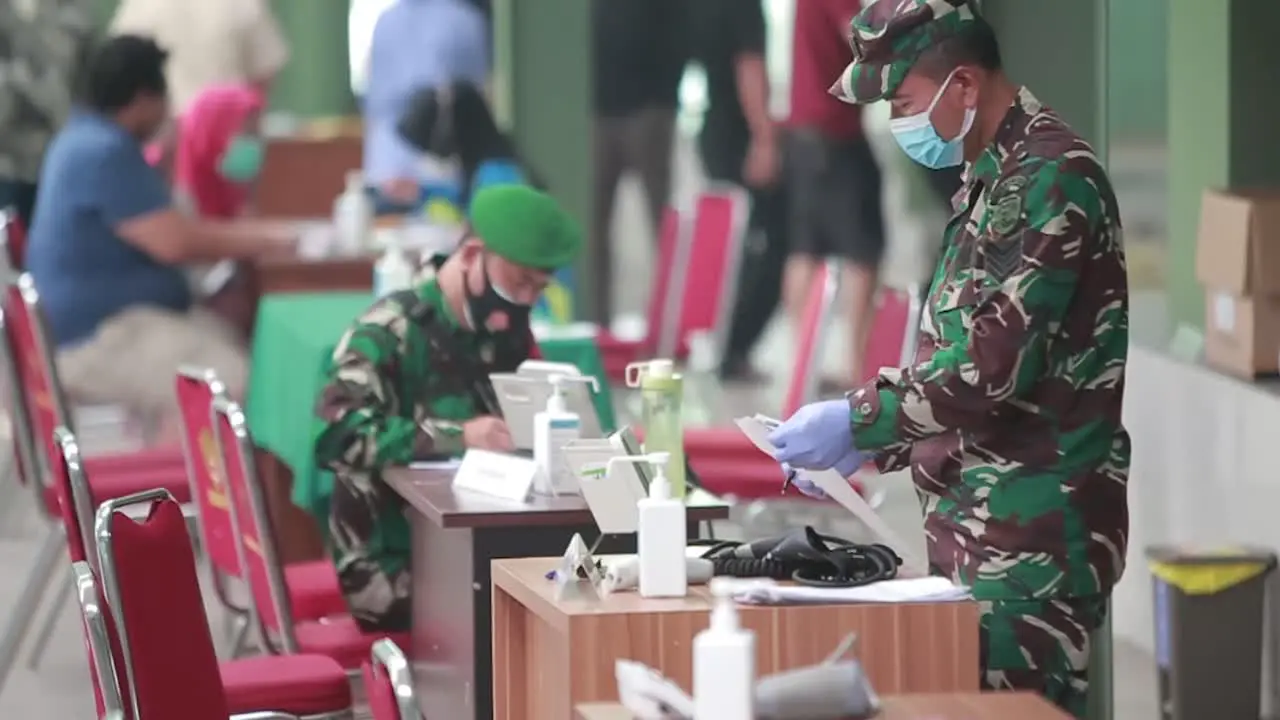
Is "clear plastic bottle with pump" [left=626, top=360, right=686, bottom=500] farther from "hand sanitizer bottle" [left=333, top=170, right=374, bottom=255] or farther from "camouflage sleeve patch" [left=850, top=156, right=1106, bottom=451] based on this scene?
"hand sanitizer bottle" [left=333, top=170, right=374, bottom=255]

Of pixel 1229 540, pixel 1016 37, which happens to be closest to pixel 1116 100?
pixel 1016 37

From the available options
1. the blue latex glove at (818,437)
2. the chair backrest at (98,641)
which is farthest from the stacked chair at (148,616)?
the blue latex glove at (818,437)

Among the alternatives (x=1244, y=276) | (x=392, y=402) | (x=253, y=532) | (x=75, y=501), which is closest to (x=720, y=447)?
(x=1244, y=276)

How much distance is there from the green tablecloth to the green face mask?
1.83 m

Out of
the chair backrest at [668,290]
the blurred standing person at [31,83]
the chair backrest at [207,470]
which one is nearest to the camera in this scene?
the chair backrest at [207,470]

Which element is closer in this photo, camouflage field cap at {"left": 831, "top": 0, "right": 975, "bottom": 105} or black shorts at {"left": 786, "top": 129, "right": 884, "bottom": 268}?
camouflage field cap at {"left": 831, "top": 0, "right": 975, "bottom": 105}

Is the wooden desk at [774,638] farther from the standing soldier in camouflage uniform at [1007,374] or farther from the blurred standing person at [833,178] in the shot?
the blurred standing person at [833,178]

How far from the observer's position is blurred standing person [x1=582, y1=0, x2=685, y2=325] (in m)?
10.7

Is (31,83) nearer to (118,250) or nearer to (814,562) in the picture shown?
(118,250)

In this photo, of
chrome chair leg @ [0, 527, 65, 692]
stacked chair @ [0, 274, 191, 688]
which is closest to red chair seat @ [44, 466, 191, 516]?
stacked chair @ [0, 274, 191, 688]

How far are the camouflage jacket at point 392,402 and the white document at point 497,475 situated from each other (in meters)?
0.25

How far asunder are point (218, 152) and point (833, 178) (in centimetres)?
221

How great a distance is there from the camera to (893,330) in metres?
5.76

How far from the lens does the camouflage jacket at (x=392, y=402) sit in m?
4.43
